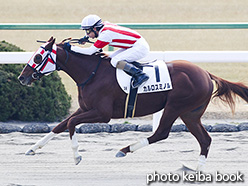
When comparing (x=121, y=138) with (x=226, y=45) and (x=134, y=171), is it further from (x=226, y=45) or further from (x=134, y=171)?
(x=226, y=45)

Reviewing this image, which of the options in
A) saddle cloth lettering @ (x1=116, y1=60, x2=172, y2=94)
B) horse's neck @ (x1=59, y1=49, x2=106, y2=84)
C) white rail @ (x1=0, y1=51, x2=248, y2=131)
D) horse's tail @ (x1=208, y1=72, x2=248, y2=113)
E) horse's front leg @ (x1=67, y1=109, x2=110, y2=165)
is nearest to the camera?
horse's front leg @ (x1=67, y1=109, x2=110, y2=165)

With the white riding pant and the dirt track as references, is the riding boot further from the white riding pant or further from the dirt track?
the dirt track

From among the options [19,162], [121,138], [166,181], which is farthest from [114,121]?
[166,181]

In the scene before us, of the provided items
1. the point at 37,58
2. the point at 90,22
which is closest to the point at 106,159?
the point at 37,58

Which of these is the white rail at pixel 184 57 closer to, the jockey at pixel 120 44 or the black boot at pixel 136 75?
the jockey at pixel 120 44

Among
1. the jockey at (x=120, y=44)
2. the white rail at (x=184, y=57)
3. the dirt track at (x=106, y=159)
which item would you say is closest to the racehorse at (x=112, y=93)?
the jockey at (x=120, y=44)

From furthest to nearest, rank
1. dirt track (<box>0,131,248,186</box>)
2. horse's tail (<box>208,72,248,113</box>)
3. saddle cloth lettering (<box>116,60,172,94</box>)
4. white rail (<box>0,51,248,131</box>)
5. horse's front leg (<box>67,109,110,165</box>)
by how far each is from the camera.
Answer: white rail (<box>0,51,248,131</box>), horse's tail (<box>208,72,248,113</box>), saddle cloth lettering (<box>116,60,172,94</box>), horse's front leg (<box>67,109,110,165</box>), dirt track (<box>0,131,248,186</box>)

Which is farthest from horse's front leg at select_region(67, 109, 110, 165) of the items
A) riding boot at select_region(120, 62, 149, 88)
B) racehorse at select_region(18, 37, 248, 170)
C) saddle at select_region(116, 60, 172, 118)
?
riding boot at select_region(120, 62, 149, 88)

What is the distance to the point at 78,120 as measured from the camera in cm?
550

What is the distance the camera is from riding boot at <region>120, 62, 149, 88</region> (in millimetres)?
5531

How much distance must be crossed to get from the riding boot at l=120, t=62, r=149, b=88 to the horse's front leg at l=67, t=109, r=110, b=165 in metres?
0.45

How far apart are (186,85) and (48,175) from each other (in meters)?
1.61

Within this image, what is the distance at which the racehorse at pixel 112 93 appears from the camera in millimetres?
5570

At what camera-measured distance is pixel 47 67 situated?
5668mm
